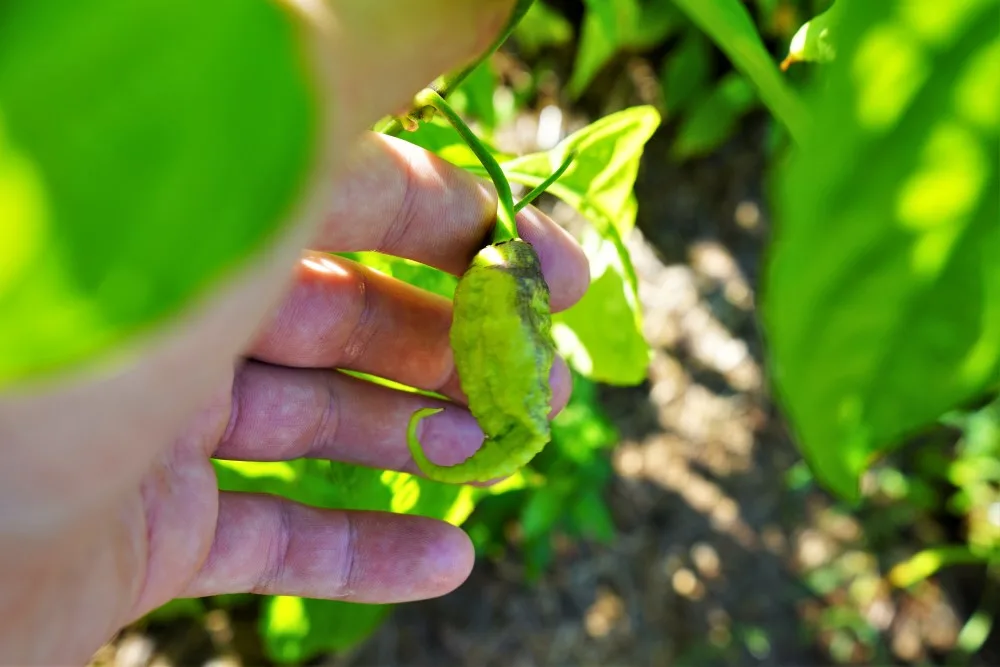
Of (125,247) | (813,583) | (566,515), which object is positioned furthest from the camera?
(813,583)

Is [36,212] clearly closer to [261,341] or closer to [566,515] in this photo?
[261,341]

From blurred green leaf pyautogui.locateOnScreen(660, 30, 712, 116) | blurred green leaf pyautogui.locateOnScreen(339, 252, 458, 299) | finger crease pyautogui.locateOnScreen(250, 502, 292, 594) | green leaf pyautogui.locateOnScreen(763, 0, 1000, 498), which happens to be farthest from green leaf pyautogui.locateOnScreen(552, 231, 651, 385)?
blurred green leaf pyautogui.locateOnScreen(660, 30, 712, 116)

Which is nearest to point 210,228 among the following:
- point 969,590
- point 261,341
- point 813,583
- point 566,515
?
point 261,341

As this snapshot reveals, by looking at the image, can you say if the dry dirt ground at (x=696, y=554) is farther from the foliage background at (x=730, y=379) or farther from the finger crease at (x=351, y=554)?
the finger crease at (x=351, y=554)

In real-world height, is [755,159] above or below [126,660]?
above

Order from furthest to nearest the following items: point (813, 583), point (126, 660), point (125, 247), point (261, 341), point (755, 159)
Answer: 1. point (755, 159)
2. point (813, 583)
3. point (126, 660)
4. point (261, 341)
5. point (125, 247)

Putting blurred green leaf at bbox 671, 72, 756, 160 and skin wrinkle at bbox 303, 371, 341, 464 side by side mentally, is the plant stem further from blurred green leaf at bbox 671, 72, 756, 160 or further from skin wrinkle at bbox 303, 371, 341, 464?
blurred green leaf at bbox 671, 72, 756, 160

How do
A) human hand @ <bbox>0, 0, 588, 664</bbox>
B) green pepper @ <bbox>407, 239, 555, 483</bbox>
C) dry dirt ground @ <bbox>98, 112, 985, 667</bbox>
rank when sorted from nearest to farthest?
1. human hand @ <bbox>0, 0, 588, 664</bbox>
2. green pepper @ <bbox>407, 239, 555, 483</bbox>
3. dry dirt ground @ <bbox>98, 112, 985, 667</bbox>
